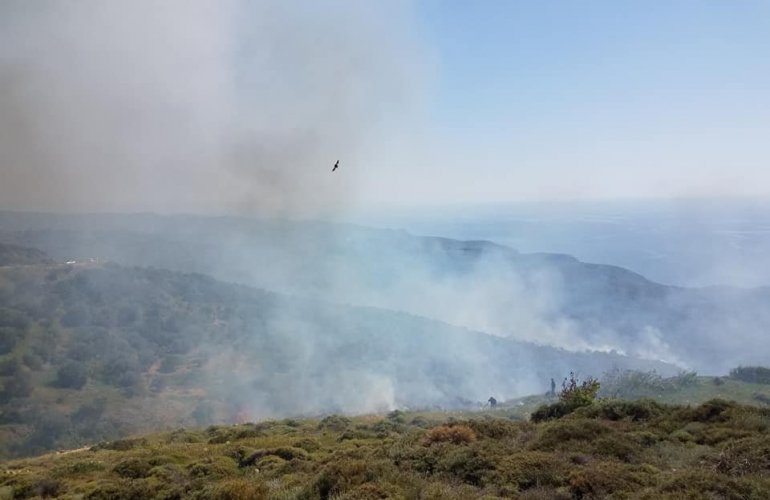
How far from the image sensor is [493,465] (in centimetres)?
1348

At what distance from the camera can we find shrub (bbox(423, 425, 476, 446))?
56.4ft

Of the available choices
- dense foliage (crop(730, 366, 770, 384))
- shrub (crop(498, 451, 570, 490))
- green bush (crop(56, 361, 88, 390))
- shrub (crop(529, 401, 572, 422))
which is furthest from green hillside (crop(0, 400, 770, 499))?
green bush (crop(56, 361, 88, 390))

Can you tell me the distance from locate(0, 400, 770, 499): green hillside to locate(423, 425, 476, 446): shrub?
6 centimetres

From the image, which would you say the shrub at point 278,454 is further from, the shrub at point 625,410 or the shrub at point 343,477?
the shrub at point 625,410

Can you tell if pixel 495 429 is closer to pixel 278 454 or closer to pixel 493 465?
pixel 493 465

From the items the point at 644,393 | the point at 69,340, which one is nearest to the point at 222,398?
the point at 69,340

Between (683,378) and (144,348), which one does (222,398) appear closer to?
(144,348)

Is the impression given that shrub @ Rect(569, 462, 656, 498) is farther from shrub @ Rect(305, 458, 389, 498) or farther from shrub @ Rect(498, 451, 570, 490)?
shrub @ Rect(305, 458, 389, 498)

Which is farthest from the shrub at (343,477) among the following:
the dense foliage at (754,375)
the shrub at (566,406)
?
the dense foliage at (754,375)

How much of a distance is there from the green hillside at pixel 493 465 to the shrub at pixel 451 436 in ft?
0.20

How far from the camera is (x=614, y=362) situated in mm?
157125

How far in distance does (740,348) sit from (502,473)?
218 metres

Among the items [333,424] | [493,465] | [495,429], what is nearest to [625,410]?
[495,429]

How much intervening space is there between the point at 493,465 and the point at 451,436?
13.6ft
